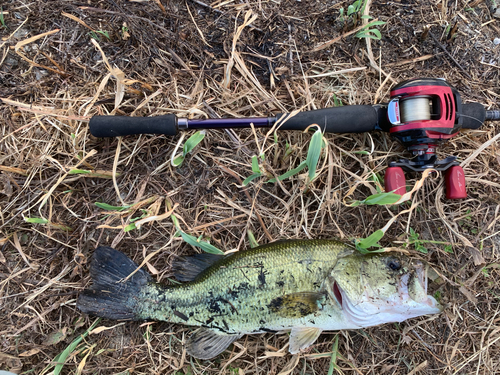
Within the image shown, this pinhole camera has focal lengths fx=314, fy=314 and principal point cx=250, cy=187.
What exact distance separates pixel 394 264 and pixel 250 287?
1056mm

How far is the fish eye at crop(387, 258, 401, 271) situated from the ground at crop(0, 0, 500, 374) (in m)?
0.50

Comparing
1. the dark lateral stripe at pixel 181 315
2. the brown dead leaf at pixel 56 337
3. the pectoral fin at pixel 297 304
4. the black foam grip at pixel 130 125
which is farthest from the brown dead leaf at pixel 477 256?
the brown dead leaf at pixel 56 337

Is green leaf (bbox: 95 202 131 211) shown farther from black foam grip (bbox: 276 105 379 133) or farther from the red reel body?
the red reel body

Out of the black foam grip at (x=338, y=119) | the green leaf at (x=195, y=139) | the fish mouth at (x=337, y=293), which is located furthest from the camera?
the black foam grip at (x=338, y=119)

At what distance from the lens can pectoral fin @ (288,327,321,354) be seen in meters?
2.44

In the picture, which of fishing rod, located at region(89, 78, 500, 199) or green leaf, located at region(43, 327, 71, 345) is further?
green leaf, located at region(43, 327, 71, 345)

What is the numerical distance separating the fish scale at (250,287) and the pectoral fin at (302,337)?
10 centimetres

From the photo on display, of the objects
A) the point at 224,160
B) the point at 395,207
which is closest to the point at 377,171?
the point at 395,207

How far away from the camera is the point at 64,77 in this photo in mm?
2875

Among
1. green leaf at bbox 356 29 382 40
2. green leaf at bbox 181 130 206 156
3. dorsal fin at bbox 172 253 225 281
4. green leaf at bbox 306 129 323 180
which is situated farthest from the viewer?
green leaf at bbox 356 29 382 40

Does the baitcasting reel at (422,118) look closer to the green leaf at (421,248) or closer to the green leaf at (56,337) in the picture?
the green leaf at (421,248)

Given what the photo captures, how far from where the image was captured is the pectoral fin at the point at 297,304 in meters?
2.33

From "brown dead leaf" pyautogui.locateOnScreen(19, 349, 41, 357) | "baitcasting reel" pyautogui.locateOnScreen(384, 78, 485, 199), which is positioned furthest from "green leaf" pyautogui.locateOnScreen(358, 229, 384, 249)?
"brown dead leaf" pyautogui.locateOnScreen(19, 349, 41, 357)

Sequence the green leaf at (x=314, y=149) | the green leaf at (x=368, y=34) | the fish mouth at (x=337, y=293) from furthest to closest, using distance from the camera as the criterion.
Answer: the green leaf at (x=368, y=34), the fish mouth at (x=337, y=293), the green leaf at (x=314, y=149)
